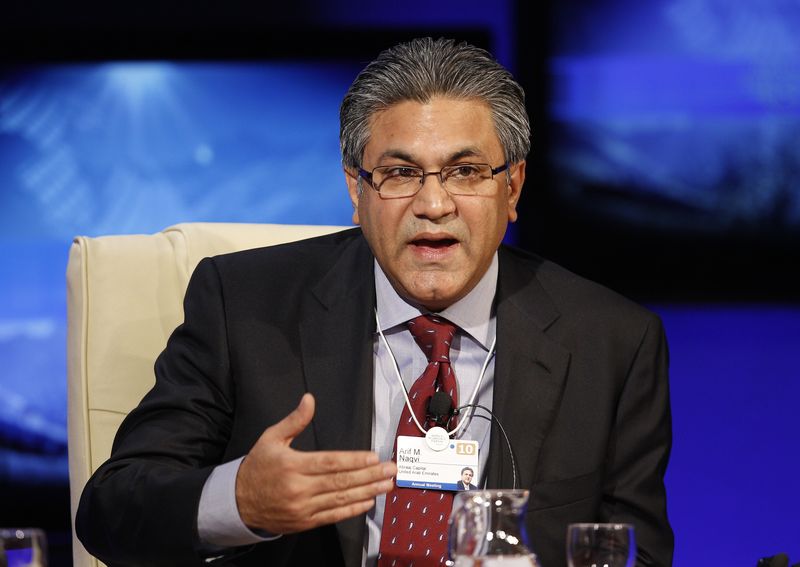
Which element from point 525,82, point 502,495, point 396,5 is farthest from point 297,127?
point 502,495

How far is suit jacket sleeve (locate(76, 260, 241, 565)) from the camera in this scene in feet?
6.04

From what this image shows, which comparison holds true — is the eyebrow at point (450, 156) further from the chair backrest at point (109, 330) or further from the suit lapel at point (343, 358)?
the chair backrest at point (109, 330)

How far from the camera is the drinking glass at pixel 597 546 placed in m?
1.38

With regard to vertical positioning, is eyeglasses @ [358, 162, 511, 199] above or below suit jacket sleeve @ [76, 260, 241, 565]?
above

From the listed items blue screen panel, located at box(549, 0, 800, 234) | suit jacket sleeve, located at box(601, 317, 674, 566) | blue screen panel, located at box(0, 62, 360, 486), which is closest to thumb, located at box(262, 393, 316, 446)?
suit jacket sleeve, located at box(601, 317, 674, 566)

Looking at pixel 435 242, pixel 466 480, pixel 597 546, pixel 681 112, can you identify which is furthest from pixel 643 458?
pixel 681 112

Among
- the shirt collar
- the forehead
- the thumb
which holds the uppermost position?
the forehead

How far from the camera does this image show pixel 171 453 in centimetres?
203

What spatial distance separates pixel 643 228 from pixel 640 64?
0.62 m

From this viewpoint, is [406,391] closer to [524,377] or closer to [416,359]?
[416,359]

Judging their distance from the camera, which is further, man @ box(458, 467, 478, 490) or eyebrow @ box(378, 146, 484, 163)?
eyebrow @ box(378, 146, 484, 163)

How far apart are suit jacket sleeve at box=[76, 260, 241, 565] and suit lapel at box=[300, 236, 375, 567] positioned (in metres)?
0.19

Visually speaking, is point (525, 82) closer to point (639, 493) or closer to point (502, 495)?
point (639, 493)

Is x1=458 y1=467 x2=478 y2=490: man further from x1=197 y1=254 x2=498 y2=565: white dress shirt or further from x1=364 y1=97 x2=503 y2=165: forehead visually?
x1=364 y1=97 x2=503 y2=165: forehead
